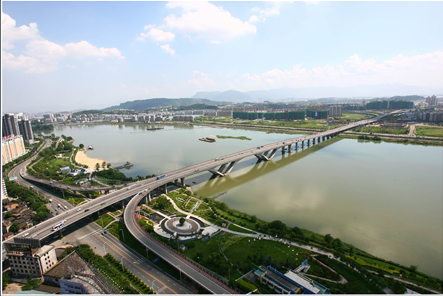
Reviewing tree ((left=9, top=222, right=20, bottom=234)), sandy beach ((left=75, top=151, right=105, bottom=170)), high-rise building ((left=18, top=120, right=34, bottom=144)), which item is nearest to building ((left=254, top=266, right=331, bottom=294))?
tree ((left=9, top=222, right=20, bottom=234))

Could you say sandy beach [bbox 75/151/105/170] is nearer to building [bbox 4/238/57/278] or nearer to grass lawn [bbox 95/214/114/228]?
grass lawn [bbox 95/214/114/228]

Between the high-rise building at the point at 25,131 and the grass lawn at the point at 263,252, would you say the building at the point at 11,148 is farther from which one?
the grass lawn at the point at 263,252

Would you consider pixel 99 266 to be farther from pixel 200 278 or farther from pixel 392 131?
pixel 392 131

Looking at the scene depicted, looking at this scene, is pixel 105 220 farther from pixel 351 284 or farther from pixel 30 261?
pixel 351 284

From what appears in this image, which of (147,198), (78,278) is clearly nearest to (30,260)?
(78,278)

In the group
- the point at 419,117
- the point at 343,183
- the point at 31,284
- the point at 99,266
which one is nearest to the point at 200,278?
the point at 99,266

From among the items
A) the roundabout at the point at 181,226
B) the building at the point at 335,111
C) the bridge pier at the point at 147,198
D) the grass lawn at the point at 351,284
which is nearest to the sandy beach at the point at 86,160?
the bridge pier at the point at 147,198

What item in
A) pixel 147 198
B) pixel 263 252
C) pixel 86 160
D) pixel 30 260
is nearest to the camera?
pixel 30 260
